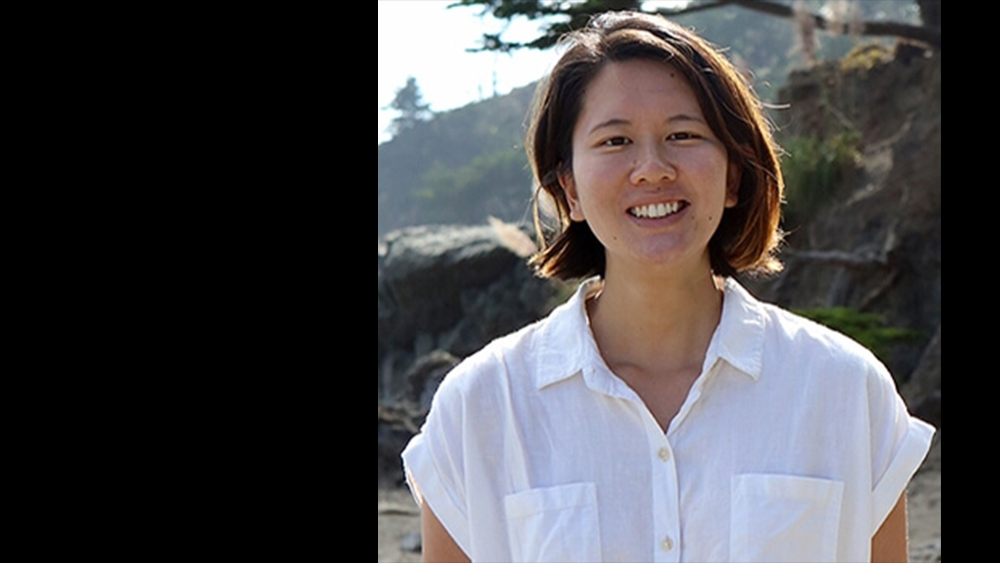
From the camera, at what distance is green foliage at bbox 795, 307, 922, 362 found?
754 centimetres

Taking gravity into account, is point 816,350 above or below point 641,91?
below

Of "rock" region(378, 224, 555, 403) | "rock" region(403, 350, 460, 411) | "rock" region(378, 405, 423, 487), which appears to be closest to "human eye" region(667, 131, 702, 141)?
"rock" region(378, 405, 423, 487)

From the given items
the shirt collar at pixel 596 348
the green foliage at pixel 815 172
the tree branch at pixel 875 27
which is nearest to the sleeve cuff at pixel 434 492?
the shirt collar at pixel 596 348

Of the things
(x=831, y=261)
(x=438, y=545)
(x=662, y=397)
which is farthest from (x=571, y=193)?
(x=831, y=261)

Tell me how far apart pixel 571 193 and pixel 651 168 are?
21 cm

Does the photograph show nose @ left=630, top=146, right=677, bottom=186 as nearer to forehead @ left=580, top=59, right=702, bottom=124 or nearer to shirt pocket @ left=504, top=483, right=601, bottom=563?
forehead @ left=580, top=59, right=702, bottom=124

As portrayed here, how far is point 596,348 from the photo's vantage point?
173cm

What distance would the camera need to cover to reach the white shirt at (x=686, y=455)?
5.24ft

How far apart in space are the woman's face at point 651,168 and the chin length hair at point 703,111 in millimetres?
25

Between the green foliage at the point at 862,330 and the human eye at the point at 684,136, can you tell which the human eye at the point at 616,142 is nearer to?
the human eye at the point at 684,136

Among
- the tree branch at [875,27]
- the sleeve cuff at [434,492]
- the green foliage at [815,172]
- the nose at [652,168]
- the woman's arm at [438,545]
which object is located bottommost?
the woman's arm at [438,545]

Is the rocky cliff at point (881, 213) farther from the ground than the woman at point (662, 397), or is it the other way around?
the rocky cliff at point (881, 213)

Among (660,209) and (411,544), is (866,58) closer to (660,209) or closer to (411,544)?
(411,544)
